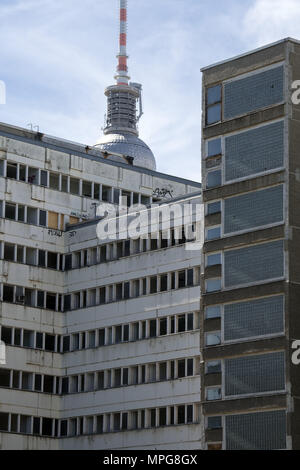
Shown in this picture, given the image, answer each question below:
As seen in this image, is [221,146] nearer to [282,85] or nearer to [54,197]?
[282,85]

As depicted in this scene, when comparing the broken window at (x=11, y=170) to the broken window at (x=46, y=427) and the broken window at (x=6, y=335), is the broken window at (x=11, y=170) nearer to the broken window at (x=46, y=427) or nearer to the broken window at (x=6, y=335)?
the broken window at (x=6, y=335)

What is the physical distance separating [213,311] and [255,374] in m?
6.20

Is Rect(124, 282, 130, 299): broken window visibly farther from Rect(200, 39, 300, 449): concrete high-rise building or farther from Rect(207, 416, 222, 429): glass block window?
Rect(207, 416, 222, 429): glass block window

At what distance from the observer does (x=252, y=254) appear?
305 feet

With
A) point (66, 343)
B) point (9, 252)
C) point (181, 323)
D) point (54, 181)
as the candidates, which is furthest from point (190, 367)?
point (54, 181)

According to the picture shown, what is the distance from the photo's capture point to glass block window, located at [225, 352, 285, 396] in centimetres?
8950

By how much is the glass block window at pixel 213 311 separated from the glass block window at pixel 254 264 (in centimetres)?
176

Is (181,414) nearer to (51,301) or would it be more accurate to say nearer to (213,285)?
(213,285)

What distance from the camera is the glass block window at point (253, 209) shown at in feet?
302

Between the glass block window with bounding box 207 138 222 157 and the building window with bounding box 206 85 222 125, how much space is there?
1454 mm

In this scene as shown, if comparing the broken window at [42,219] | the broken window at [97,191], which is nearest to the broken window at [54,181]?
the broken window at [42,219]
